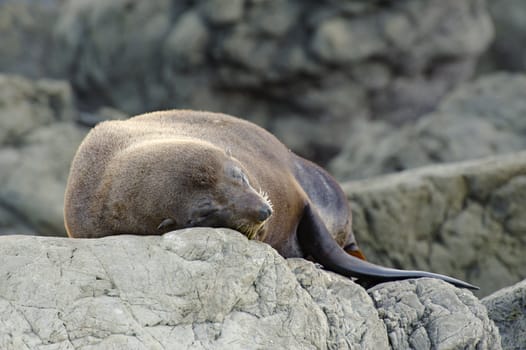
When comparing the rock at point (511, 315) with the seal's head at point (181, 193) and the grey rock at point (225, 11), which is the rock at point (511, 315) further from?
the grey rock at point (225, 11)

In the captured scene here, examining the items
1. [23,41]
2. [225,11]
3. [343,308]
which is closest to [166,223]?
[343,308]

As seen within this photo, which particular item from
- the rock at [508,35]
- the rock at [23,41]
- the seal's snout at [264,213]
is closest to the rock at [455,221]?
the seal's snout at [264,213]

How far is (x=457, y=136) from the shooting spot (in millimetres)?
13273

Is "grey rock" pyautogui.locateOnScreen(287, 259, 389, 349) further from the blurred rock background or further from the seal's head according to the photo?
the blurred rock background

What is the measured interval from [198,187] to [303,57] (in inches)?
394

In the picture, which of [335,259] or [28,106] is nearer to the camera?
[335,259]

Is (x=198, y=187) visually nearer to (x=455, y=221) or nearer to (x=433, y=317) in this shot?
(x=433, y=317)

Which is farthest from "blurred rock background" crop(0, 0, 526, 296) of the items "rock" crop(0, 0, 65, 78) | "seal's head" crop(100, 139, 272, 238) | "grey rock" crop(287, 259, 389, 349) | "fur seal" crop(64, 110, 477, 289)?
"grey rock" crop(287, 259, 389, 349)

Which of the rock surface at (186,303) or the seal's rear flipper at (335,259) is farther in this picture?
the seal's rear flipper at (335,259)

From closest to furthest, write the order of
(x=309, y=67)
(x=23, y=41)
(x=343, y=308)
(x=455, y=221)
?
1. (x=343, y=308)
2. (x=455, y=221)
3. (x=309, y=67)
4. (x=23, y=41)

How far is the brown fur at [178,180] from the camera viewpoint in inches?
248

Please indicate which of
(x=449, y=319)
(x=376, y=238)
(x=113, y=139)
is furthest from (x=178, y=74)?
(x=449, y=319)

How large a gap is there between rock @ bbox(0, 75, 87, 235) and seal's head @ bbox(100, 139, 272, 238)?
6.24 metres

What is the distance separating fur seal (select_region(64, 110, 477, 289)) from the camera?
20.7ft
